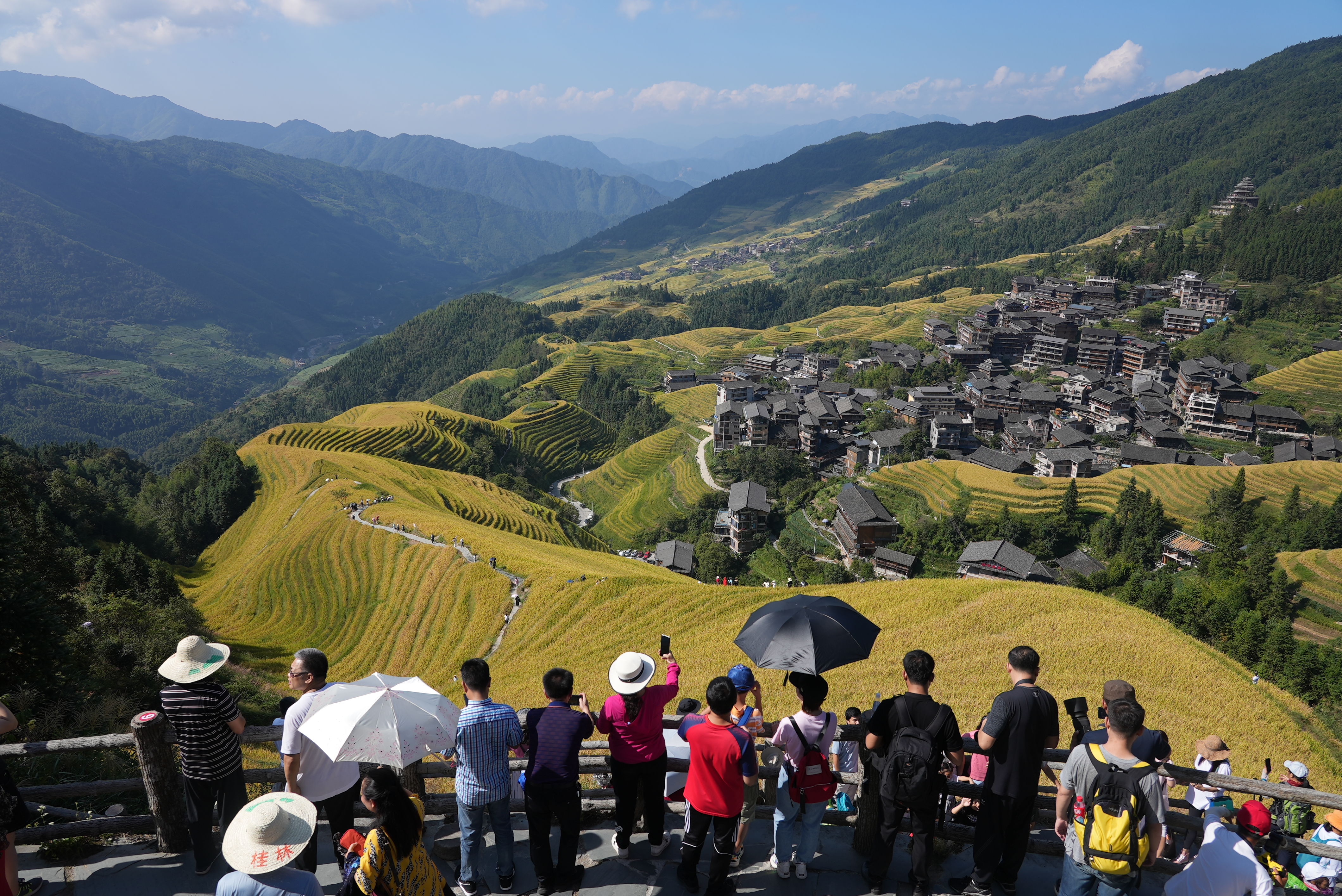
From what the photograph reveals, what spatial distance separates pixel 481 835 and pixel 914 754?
4.53 meters

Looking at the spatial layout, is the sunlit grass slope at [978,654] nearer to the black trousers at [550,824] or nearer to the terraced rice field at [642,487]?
the black trousers at [550,824]

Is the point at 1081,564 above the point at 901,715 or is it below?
below

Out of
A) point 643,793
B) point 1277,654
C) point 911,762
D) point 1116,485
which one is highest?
point 911,762

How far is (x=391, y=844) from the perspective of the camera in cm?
545

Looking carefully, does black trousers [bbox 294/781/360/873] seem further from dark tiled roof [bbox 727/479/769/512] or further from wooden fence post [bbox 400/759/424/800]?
dark tiled roof [bbox 727/479/769/512]

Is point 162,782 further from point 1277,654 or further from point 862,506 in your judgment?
point 862,506

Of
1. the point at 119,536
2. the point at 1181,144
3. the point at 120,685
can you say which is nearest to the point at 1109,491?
the point at 120,685

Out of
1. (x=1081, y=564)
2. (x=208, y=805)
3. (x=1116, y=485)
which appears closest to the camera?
(x=208, y=805)

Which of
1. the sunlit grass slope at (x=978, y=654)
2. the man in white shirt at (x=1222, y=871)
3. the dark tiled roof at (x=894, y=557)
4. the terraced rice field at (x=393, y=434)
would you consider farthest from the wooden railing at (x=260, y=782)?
the terraced rice field at (x=393, y=434)

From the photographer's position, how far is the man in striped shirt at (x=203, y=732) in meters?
7.04

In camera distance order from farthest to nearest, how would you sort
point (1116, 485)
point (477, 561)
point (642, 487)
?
1. point (642, 487)
2. point (1116, 485)
3. point (477, 561)

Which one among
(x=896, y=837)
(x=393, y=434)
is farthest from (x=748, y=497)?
(x=896, y=837)

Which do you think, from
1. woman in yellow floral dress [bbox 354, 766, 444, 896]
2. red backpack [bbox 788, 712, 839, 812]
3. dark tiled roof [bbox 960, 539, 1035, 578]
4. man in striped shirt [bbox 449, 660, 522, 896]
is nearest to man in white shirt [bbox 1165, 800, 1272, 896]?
red backpack [bbox 788, 712, 839, 812]

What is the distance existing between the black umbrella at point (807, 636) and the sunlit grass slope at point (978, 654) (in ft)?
27.4
